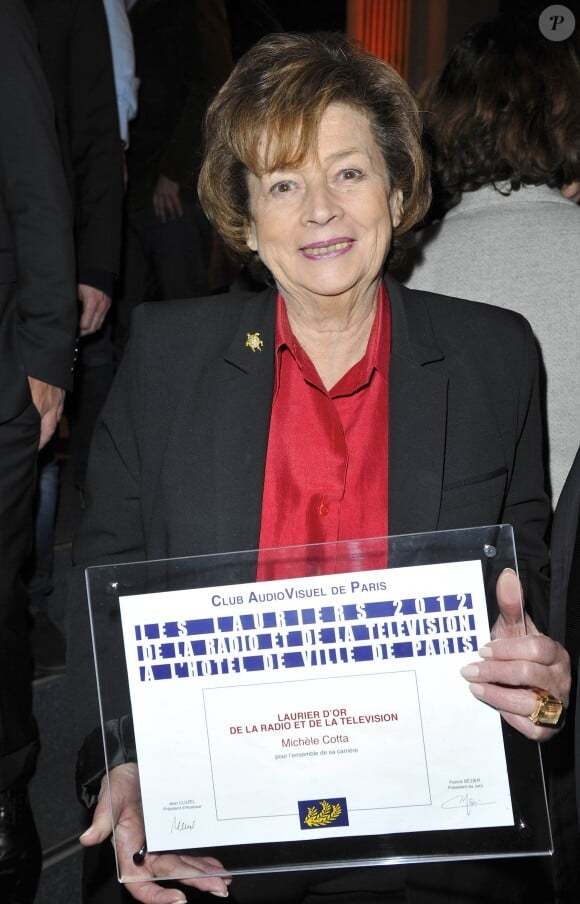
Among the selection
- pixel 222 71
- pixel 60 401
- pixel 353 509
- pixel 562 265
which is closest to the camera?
pixel 353 509

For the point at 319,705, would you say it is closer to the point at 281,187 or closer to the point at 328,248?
the point at 328,248

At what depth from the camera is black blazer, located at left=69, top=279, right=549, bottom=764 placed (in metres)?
1.64

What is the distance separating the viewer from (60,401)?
2.42m

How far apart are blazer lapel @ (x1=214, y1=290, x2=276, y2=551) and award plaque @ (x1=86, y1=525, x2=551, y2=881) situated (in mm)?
338

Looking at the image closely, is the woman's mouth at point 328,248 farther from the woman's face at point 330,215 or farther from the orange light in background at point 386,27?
the orange light in background at point 386,27

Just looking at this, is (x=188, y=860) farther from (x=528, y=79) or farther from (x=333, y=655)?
(x=528, y=79)

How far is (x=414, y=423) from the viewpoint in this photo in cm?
167

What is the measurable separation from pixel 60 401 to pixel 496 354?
3.60 feet

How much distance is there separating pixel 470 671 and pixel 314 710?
198 mm

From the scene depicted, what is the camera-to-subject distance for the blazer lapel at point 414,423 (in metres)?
1.62

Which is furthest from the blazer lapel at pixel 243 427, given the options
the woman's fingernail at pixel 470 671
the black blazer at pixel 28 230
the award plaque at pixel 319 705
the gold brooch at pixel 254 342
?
the black blazer at pixel 28 230

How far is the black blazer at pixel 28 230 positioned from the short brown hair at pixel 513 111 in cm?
84

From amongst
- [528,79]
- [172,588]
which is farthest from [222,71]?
[172,588]
